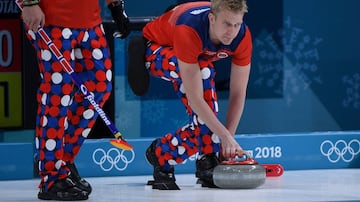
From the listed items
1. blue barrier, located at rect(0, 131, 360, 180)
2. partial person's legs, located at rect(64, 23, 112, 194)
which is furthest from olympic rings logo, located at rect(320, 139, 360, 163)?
partial person's legs, located at rect(64, 23, 112, 194)

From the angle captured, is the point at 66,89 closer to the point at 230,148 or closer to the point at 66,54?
the point at 66,54

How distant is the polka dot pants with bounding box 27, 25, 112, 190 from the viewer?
4750 mm

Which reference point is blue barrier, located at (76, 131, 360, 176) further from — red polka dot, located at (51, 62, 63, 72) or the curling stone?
red polka dot, located at (51, 62, 63, 72)

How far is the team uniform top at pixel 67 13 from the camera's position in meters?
4.73

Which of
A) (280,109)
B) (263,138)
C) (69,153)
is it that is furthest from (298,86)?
(69,153)

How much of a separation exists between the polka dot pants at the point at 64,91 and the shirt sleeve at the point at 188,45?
1.14 feet

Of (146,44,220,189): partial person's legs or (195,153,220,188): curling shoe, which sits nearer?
(146,44,220,189): partial person's legs

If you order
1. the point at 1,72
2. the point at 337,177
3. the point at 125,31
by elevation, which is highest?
the point at 125,31

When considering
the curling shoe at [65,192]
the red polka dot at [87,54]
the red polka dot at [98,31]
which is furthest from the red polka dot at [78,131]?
the red polka dot at [98,31]

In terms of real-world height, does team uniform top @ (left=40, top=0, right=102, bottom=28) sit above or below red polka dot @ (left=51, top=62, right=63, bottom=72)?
above

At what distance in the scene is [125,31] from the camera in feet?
16.8

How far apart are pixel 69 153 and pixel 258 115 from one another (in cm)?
232

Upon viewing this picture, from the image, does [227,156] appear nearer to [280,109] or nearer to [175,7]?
[175,7]

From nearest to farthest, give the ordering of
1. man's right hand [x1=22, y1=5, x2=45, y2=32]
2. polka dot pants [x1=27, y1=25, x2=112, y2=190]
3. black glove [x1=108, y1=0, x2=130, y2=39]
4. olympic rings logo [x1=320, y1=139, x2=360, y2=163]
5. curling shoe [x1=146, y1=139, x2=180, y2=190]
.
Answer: man's right hand [x1=22, y1=5, x2=45, y2=32], polka dot pants [x1=27, y1=25, x2=112, y2=190], black glove [x1=108, y1=0, x2=130, y2=39], curling shoe [x1=146, y1=139, x2=180, y2=190], olympic rings logo [x1=320, y1=139, x2=360, y2=163]
